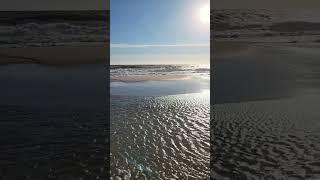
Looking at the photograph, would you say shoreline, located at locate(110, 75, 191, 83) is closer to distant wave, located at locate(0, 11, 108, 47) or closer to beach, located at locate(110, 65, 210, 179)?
beach, located at locate(110, 65, 210, 179)

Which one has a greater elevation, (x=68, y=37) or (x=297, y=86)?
(x=68, y=37)

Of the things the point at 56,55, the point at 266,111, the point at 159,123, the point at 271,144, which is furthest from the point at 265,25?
the point at 56,55

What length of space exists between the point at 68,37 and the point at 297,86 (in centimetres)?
156

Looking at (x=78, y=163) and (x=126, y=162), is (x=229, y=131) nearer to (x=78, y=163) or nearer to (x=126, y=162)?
(x=126, y=162)

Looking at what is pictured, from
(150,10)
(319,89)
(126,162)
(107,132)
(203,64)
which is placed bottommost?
(126,162)

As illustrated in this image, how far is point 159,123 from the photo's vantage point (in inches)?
102

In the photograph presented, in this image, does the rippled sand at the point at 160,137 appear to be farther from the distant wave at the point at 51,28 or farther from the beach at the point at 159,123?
the distant wave at the point at 51,28

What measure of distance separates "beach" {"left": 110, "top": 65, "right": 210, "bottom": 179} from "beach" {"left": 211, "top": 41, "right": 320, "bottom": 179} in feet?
0.49

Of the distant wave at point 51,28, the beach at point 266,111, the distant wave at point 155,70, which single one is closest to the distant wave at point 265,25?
the beach at point 266,111

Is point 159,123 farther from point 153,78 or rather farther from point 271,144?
point 271,144

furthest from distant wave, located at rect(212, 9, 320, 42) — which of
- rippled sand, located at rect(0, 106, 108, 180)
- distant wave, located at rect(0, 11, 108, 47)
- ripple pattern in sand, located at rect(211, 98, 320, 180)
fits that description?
rippled sand, located at rect(0, 106, 108, 180)

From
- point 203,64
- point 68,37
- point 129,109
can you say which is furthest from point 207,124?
point 68,37

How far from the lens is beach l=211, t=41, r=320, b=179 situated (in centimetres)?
223

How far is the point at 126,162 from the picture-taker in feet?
8.18
